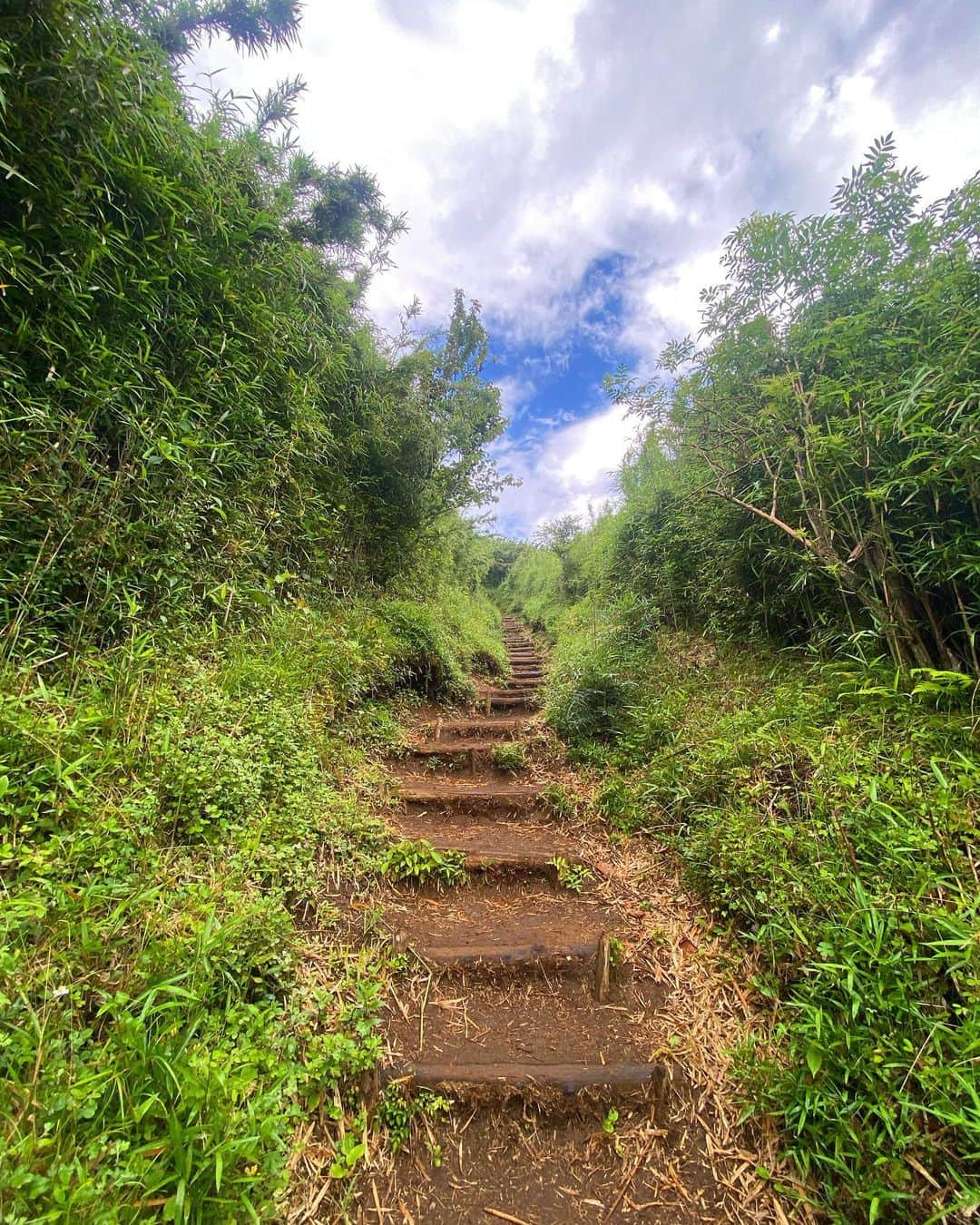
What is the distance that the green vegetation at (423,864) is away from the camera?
221 cm

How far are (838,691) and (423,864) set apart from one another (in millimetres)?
2626

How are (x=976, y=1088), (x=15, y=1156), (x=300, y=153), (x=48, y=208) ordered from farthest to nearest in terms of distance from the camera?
(x=300, y=153), (x=48, y=208), (x=976, y=1088), (x=15, y=1156)

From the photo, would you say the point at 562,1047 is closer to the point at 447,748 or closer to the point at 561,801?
the point at 561,801

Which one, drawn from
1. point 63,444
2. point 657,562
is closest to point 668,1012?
point 63,444

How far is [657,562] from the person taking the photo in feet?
16.8

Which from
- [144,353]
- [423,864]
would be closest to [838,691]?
[423,864]

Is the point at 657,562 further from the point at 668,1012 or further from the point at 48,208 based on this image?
the point at 48,208

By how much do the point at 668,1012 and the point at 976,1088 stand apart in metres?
0.89

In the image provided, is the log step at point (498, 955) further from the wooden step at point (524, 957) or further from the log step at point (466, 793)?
the log step at point (466, 793)

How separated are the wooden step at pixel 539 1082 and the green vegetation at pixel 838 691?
34cm

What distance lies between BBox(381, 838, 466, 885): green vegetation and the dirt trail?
61 mm

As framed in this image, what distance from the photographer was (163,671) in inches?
78.3

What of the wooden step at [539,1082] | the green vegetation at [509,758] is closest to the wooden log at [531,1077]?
the wooden step at [539,1082]

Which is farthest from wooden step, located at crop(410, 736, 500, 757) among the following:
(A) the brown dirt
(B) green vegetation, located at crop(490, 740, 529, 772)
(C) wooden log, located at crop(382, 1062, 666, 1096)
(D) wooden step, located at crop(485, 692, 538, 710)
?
(C) wooden log, located at crop(382, 1062, 666, 1096)
